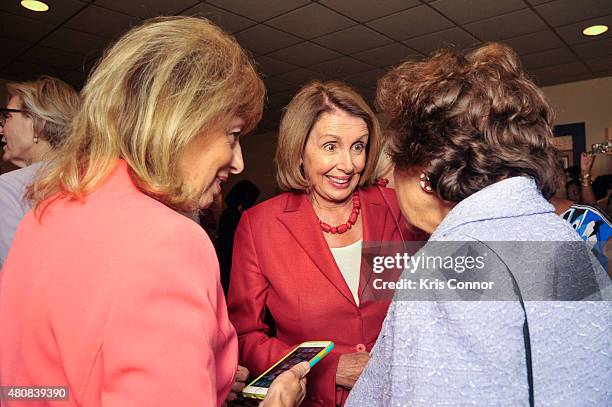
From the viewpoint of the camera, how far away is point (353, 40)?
4.54m

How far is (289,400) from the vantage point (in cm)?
110

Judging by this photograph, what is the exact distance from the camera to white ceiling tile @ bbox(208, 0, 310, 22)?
367cm

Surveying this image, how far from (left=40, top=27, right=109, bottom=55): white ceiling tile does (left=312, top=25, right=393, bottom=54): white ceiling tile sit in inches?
86.8

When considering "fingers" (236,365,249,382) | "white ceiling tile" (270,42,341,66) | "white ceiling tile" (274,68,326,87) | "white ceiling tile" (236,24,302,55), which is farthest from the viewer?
"white ceiling tile" (274,68,326,87)

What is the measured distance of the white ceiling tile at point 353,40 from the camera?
4301 mm

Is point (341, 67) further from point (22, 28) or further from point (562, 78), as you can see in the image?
point (22, 28)

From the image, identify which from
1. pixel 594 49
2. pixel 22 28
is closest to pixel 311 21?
pixel 22 28

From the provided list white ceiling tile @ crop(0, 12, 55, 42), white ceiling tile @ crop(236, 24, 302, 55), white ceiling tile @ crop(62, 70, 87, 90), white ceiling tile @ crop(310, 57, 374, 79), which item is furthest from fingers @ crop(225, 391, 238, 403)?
white ceiling tile @ crop(62, 70, 87, 90)

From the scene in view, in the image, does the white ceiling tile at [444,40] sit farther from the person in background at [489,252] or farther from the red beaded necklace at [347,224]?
the person in background at [489,252]

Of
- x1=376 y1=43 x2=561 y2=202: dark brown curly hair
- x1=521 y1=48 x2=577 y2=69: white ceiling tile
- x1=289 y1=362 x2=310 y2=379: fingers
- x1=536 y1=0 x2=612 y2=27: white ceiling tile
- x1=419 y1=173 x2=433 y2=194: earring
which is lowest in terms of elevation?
x1=289 y1=362 x2=310 y2=379: fingers

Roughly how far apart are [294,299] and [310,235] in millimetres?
264

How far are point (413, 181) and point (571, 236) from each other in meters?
0.36

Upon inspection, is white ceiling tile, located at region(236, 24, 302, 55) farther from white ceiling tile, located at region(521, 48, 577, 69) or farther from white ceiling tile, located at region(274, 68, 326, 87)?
white ceiling tile, located at region(521, 48, 577, 69)

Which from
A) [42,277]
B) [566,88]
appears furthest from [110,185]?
[566,88]
